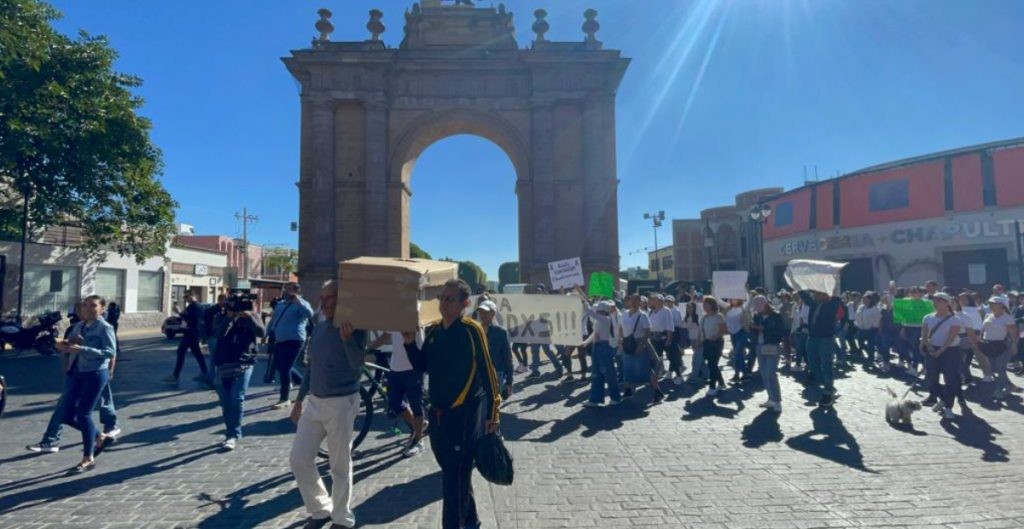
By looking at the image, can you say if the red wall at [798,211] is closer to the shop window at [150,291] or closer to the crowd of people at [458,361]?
the crowd of people at [458,361]

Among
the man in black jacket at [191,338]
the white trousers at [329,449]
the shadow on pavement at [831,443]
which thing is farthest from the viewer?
the man in black jacket at [191,338]

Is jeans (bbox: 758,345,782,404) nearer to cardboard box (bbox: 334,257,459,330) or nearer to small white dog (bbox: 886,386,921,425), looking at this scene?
small white dog (bbox: 886,386,921,425)

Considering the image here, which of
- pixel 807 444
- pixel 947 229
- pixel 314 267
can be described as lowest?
pixel 807 444

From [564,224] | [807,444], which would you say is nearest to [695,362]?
[807,444]

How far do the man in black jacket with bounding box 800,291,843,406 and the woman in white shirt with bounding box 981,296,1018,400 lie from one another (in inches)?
129

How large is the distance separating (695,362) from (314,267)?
18.7m

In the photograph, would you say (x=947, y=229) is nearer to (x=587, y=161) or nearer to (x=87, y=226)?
(x=587, y=161)

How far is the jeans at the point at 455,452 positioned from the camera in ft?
11.0

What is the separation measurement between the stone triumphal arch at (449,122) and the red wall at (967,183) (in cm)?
1737

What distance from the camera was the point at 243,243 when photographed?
5809cm

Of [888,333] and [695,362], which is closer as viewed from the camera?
[695,362]

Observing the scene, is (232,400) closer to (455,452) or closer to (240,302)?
(240,302)

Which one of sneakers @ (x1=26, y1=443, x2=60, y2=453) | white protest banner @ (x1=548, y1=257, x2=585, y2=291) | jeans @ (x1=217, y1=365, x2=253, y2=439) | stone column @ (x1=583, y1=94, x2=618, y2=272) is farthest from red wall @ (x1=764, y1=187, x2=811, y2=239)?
sneakers @ (x1=26, y1=443, x2=60, y2=453)

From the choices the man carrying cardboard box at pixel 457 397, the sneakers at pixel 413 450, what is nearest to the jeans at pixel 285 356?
the sneakers at pixel 413 450
